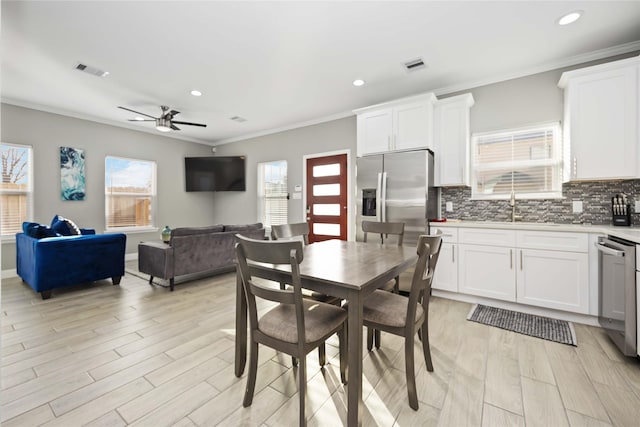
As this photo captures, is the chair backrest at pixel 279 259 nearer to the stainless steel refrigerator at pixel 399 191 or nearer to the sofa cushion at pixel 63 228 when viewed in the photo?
the stainless steel refrigerator at pixel 399 191

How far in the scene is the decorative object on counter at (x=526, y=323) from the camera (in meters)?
2.44

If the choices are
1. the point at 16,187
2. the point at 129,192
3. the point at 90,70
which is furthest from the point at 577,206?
the point at 16,187

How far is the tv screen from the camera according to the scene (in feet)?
21.0

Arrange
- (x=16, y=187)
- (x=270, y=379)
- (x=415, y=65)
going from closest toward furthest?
1. (x=270, y=379)
2. (x=415, y=65)
3. (x=16, y=187)

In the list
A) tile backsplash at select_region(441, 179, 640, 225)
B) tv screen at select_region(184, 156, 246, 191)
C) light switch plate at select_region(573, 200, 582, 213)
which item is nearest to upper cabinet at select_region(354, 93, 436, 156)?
tile backsplash at select_region(441, 179, 640, 225)

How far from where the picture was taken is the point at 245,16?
2.38m

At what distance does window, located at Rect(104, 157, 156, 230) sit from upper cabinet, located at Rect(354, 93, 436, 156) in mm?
4699

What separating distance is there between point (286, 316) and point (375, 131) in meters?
2.99

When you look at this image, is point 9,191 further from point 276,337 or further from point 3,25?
point 276,337

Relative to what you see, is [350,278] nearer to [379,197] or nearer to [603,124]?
[379,197]

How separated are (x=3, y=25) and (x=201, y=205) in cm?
461

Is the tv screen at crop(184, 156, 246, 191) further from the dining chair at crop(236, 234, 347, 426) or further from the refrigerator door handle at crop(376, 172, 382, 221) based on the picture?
the dining chair at crop(236, 234, 347, 426)

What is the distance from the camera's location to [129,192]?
5.65m

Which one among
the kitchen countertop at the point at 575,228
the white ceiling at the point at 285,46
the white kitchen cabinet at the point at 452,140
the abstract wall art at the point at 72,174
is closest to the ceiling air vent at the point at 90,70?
the white ceiling at the point at 285,46
